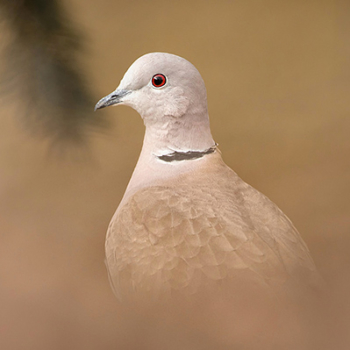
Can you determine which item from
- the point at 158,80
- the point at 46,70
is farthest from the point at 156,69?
the point at 46,70

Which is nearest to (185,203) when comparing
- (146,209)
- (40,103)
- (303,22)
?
(146,209)

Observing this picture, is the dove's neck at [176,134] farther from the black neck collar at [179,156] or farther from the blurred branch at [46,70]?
the blurred branch at [46,70]

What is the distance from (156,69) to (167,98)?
4 centimetres

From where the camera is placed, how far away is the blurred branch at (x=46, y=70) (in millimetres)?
304

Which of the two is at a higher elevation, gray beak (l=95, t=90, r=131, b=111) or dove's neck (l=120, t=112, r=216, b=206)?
gray beak (l=95, t=90, r=131, b=111)

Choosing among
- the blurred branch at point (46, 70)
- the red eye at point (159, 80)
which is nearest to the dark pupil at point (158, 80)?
the red eye at point (159, 80)

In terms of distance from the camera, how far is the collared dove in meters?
0.35

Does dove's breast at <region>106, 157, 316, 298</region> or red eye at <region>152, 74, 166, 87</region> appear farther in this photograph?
red eye at <region>152, 74, 166, 87</region>

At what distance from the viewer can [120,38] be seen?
0.62 meters

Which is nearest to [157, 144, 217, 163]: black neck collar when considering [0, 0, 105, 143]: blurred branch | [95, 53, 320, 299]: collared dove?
[95, 53, 320, 299]: collared dove

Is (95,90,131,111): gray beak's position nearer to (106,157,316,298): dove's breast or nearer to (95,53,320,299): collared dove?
(95,53,320,299): collared dove

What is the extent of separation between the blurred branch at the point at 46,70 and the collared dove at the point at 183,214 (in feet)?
0.21

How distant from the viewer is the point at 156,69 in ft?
1.44

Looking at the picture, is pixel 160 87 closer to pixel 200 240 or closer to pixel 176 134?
pixel 176 134
